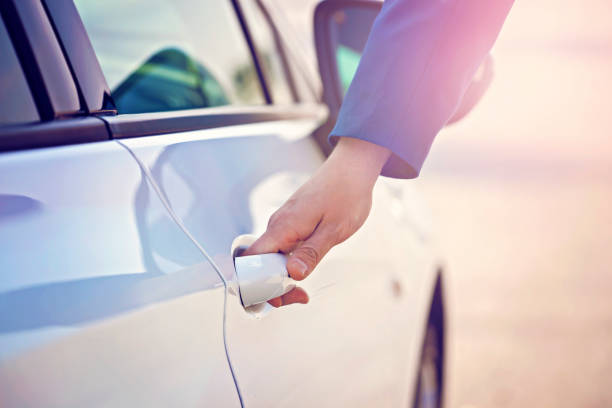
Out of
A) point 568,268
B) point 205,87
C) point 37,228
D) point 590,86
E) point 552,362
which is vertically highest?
point 37,228

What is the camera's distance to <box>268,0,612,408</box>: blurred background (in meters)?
3.72

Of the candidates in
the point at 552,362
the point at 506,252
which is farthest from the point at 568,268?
the point at 552,362

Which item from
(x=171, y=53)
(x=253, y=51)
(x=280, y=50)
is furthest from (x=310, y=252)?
(x=280, y=50)

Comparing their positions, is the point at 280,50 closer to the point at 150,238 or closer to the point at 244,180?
the point at 244,180

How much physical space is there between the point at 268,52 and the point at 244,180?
1.35 metres

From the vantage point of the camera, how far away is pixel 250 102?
2.22 m

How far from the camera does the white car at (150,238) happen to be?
0.84 m

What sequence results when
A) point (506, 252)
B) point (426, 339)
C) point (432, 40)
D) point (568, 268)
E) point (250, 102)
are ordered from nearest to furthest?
point (432, 40) → point (250, 102) → point (426, 339) → point (568, 268) → point (506, 252)

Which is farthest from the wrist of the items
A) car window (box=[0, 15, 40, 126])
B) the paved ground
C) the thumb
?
the paved ground

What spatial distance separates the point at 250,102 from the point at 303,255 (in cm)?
113

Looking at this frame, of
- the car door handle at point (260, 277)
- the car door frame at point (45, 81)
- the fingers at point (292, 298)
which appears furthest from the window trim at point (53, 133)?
the fingers at point (292, 298)

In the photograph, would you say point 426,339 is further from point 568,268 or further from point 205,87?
point 568,268

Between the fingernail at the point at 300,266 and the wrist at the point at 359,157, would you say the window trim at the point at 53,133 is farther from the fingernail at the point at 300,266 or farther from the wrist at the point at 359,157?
the wrist at the point at 359,157

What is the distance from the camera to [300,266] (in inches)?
46.0
